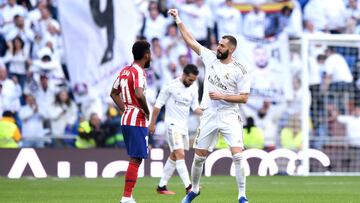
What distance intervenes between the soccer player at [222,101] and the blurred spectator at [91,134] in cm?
1059

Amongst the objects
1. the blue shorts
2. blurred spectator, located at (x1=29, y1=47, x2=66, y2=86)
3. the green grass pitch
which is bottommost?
the green grass pitch

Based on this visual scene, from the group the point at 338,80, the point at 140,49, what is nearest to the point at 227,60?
the point at 140,49

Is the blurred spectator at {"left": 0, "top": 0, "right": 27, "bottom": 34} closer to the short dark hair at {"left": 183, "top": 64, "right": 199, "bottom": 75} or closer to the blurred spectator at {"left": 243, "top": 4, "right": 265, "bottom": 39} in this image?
the blurred spectator at {"left": 243, "top": 4, "right": 265, "bottom": 39}

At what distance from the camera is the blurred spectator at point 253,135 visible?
27062mm

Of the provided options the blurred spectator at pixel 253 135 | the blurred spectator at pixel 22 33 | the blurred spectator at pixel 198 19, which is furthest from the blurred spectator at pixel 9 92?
the blurred spectator at pixel 253 135

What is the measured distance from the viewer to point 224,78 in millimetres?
15352

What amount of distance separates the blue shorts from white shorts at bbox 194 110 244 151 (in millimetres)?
996

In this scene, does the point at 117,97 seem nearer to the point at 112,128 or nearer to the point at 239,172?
the point at 239,172

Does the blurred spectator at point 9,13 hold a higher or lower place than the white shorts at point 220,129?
higher

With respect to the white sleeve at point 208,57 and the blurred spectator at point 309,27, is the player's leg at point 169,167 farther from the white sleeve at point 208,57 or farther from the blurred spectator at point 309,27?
the blurred spectator at point 309,27

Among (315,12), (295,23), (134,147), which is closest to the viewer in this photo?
(134,147)

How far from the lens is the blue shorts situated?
1472cm

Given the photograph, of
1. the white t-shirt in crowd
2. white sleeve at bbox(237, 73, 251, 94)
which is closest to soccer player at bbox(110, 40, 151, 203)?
white sleeve at bbox(237, 73, 251, 94)

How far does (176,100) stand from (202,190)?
1.90 metres
